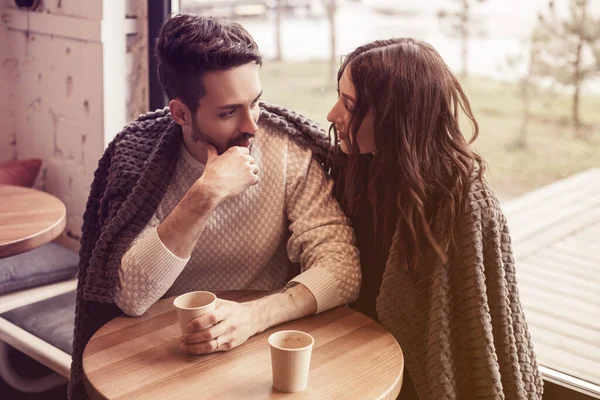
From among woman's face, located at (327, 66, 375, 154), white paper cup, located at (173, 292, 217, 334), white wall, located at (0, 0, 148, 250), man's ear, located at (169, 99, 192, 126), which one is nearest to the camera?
white paper cup, located at (173, 292, 217, 334)

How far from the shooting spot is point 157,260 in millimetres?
1467

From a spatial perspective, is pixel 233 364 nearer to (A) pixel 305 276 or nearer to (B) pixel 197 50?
(A) pixel 305 276

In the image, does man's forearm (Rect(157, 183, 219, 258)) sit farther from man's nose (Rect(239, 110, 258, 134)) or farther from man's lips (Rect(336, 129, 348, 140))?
man's lips (Rect(336, 129, 348, 140))

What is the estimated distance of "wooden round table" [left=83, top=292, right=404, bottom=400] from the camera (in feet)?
3.95

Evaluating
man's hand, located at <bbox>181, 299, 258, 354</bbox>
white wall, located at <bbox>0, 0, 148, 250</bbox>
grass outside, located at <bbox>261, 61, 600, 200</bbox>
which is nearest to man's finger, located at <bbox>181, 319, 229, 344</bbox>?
man's hand, located at <bbox>181, 299, 258, 354</bbox>

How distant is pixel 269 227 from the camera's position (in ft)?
5.51

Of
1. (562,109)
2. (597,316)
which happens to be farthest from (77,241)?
(562,109)

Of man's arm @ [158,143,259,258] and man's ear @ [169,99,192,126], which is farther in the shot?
man's ear @ [169,99,192,126]

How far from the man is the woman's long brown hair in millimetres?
183

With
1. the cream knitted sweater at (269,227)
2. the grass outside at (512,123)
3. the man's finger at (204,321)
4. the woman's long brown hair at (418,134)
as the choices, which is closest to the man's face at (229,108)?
the cream knitted sweater at (269,227)

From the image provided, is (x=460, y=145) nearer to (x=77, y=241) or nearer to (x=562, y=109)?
(x=77, y=241)

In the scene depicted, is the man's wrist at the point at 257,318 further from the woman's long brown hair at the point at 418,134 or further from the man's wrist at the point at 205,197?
the woman's long brown hair at the point at 418,134

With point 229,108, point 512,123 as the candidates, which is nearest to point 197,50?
point 229,108

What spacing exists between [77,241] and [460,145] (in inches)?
68.4
